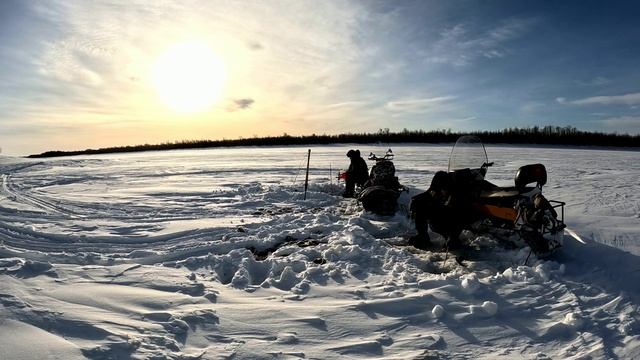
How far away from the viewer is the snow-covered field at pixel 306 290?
11.8ft

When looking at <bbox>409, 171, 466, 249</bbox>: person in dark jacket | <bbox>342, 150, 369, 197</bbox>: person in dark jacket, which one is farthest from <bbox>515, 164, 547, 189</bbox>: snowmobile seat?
<bbox>342, 150, 369, 197</bbox>: person in dark jacket

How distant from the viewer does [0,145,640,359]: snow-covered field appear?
11.8 feet

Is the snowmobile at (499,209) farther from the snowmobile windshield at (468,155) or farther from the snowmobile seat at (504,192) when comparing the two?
the snowmobile windshield at (468,155)

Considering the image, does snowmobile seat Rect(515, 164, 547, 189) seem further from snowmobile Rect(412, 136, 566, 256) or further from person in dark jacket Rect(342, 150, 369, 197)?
person in dark jacket Rect(342, 150, 369, 197)

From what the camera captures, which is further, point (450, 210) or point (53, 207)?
point (53, 207)

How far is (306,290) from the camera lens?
503cm

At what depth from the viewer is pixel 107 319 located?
12.9 feet

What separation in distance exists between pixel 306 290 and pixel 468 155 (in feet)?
14.4

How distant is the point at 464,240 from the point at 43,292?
589 centimetres

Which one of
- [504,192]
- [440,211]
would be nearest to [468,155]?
[504,192]

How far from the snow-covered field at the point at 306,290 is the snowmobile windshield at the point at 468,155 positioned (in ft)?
4.90

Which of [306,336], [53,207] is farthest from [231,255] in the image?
[53,207]

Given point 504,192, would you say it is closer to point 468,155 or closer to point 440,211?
point 440,211

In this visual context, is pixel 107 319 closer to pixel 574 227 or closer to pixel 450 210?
pixel 450 210
